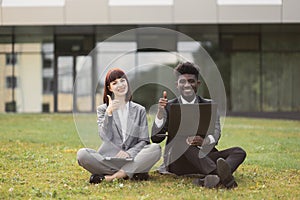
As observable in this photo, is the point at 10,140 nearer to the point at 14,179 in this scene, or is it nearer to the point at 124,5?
the point at 14,179

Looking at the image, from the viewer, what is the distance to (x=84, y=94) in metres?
24.7

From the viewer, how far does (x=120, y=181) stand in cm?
755

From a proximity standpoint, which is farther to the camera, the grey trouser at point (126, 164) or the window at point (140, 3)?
the window at point (140, 3)

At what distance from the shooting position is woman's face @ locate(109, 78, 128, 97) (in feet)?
24.8

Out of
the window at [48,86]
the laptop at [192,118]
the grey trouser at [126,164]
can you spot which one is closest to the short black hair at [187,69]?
the laptop at [192,118]

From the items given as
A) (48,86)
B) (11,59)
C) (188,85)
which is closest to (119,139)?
(188,85)

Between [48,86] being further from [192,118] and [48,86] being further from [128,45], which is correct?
[192,118]

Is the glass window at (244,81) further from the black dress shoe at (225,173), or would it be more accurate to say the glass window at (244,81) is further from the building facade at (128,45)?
the black dress shoe at (225,173)

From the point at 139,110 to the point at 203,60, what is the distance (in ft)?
64.0

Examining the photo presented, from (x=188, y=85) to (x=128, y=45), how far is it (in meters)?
19.6

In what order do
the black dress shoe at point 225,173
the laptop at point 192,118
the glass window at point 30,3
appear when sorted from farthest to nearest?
the glass window at point 30,3
the laptop at point 192,118
the black dress shoe at point 225,173

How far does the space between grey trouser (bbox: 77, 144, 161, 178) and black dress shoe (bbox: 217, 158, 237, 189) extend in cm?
96

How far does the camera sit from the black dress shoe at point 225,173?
6.98 m

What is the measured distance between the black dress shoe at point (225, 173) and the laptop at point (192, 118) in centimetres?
73
